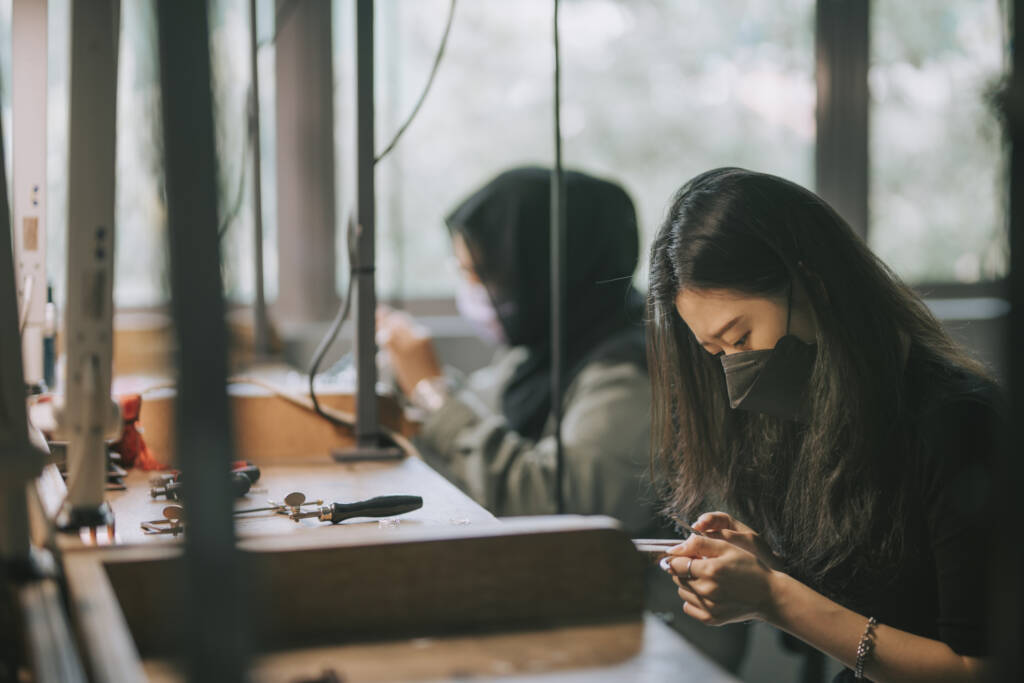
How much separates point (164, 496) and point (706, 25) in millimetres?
2593

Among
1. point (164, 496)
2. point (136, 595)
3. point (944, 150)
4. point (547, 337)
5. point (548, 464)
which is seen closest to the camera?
point (136, 595)

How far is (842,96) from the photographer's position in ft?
10.8

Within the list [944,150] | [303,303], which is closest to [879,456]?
[303,303]

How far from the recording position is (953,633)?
91cm

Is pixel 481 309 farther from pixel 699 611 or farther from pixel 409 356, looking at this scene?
pixel 699 611

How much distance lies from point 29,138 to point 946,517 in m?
1.09

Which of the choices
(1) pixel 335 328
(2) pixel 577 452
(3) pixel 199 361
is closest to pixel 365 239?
(1) pixel 335 328

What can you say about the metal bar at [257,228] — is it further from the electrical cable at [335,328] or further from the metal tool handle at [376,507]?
the metal tool handle at [376,507]

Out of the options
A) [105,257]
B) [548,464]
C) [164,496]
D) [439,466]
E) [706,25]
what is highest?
[706,25]

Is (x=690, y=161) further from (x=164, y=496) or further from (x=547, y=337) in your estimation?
(x=164, y=496)

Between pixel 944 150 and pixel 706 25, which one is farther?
pixel 944 150

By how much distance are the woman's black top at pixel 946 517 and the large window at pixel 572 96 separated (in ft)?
6.75

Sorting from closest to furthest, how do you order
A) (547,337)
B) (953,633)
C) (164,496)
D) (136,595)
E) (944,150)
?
(136,595) < (953,633) < (164,496) < (547,337) < (944,150)

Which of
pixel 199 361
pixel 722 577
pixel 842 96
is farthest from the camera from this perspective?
pixel 842 96
